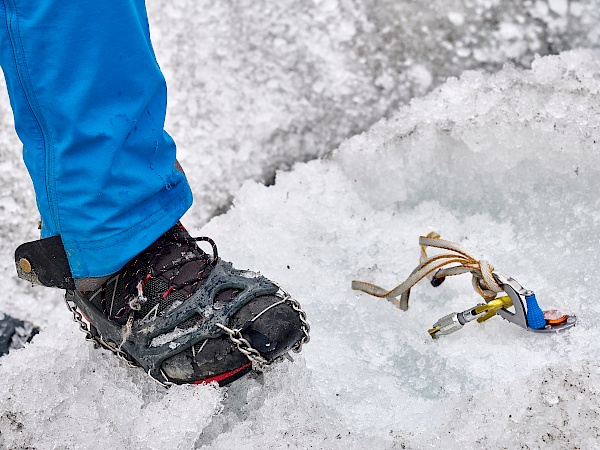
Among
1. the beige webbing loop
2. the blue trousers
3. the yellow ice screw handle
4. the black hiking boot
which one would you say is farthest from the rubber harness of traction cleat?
the black hiking boot

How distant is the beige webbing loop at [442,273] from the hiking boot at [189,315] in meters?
0.28

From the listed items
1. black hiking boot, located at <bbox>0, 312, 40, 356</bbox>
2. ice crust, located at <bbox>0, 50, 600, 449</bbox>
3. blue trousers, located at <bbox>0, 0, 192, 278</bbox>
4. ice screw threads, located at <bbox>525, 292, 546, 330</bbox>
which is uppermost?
blue trousers, located at <bbox>0, 0, 192, 278</bbox>

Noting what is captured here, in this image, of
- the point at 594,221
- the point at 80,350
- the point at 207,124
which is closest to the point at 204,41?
the point at 207,124

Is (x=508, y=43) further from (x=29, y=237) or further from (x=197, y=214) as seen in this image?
(x=29, y=237)

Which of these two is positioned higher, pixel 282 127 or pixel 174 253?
pixel 174 253

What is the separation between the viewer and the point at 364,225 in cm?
172

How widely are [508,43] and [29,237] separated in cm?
Answer: 159

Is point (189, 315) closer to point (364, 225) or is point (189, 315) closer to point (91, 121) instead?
point (91, 121)

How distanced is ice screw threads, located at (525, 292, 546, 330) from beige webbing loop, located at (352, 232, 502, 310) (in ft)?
0.24

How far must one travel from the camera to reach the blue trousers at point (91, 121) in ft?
3.53

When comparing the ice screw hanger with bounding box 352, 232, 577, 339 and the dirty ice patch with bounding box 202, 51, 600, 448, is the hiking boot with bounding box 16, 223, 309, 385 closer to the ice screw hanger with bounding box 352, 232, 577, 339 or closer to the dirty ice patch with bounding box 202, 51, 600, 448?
the dirty ice patch with bounding box 202, 51, 600, 448

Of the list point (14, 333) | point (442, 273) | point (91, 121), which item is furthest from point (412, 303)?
point (14, 333)

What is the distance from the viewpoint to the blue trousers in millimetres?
1077

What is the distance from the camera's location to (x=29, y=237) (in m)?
1.89
